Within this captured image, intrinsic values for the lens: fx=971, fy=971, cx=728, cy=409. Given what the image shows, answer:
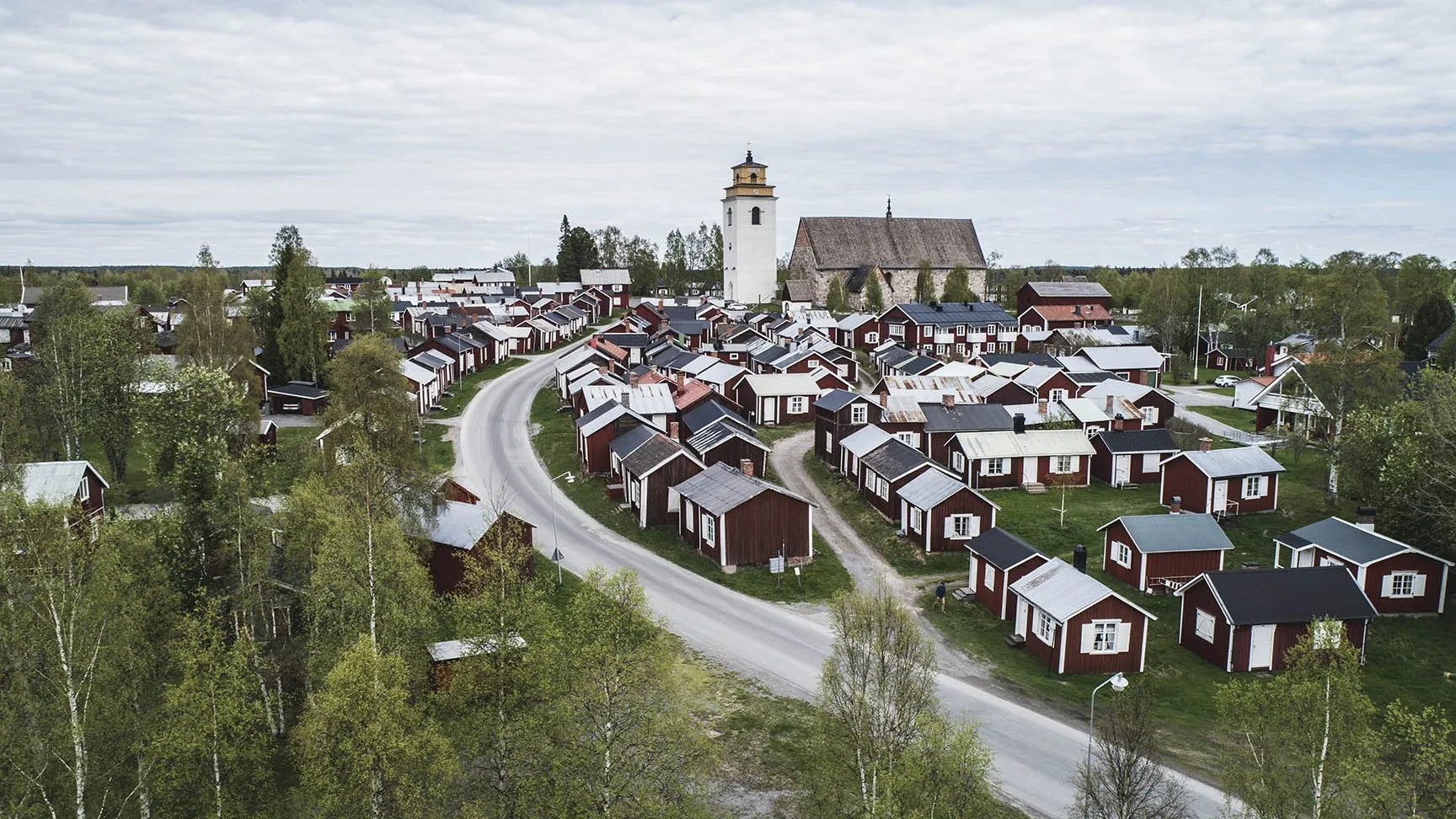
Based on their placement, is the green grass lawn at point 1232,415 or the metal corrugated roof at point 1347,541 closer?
the metal corrugated roof at point 1347,541

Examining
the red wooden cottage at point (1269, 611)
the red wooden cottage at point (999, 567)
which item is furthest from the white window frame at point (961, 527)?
the red wooden cottage at point (1269, 611)

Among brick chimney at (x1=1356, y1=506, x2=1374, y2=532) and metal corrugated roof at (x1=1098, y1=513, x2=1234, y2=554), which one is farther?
metal corrugated roof at (x1=1098, y1=513, x2=1234, y2=554)

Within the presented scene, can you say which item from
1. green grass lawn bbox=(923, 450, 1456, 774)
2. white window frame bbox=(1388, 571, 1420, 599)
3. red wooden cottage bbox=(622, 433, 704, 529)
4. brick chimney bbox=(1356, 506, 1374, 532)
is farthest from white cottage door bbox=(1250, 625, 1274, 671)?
red wooden cottage bbox=(622, 433, 704, 529)

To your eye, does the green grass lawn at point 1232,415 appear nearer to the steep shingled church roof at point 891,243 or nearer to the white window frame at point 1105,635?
the white window frame at point 1105,635

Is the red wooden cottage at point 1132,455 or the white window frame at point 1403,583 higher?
the red wooden cottage at point 1132,455

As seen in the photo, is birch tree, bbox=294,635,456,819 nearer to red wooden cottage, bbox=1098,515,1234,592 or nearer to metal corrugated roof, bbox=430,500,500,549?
metal corrugated roof, bbox=430,500,500,549
